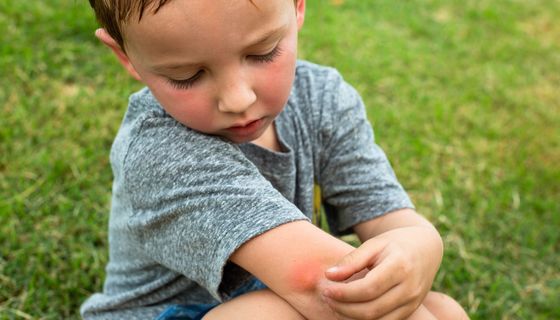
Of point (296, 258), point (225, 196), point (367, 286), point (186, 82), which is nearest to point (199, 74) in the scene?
point (186, 82)

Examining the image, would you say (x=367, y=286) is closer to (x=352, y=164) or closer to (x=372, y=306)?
(x=372, y=306)

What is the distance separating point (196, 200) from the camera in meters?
1.32

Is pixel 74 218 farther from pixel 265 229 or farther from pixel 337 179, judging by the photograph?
pixel 265 229

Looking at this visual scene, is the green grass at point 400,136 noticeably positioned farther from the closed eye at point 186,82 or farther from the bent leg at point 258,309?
the closed eye at point 186,82

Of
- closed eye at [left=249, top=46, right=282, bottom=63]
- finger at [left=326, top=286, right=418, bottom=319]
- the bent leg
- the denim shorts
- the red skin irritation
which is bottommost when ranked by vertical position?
the denim shorts

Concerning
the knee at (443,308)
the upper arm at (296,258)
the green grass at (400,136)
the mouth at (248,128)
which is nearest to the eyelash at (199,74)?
the mouth at (248,128)

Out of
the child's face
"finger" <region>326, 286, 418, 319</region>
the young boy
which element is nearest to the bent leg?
the young boy

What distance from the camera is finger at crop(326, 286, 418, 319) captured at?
123 cm

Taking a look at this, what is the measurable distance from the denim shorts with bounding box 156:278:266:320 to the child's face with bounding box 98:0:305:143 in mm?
353

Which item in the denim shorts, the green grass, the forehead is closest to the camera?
the forehead

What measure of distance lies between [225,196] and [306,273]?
A: 21cm

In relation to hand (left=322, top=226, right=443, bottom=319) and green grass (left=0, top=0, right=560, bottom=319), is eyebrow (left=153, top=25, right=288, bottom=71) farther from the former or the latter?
green grass (left=0, top=0, right=560, bottom=319)

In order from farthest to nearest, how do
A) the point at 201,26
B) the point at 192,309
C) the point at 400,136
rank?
the point at 400,136 → the point at 192,309 → the point at 201,26

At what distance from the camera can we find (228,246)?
1273 mm
